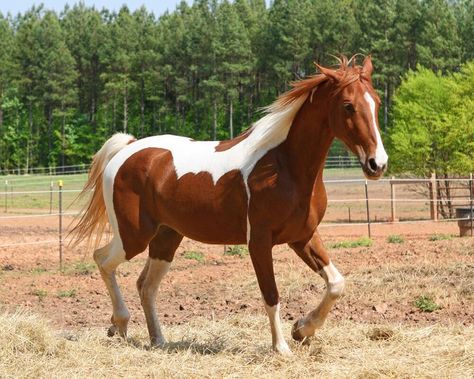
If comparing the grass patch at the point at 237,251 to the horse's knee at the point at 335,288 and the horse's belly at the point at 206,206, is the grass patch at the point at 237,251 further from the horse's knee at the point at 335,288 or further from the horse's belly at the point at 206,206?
the horse's knee at the point at 335,288

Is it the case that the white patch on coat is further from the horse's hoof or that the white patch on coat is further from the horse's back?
the horse's hoof

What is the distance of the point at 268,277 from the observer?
17.5ft

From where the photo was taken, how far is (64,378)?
183 inches

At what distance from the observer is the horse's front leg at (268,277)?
5.27m

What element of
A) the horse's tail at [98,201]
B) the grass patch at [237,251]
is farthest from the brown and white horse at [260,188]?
the grass patch at [237,251]

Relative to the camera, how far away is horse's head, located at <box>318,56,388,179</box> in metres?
4.77

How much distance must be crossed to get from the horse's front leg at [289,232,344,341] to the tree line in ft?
161

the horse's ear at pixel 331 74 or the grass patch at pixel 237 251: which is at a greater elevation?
the horse's ear at pixel 331 74

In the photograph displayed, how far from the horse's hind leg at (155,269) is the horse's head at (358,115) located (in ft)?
6.10

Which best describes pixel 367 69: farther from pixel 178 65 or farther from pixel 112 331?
pixel 178 65

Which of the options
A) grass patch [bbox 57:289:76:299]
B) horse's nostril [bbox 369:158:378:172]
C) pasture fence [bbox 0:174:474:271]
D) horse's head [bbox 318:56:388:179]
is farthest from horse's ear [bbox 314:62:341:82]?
pasture fence [bbox 0:174:474:271]

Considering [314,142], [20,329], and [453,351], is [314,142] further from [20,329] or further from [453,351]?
[20,329]

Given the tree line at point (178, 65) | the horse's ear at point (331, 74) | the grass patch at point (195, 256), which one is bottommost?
the grass patch at point (195, 256)

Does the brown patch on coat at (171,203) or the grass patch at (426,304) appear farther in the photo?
the grass patch at (426,304)
